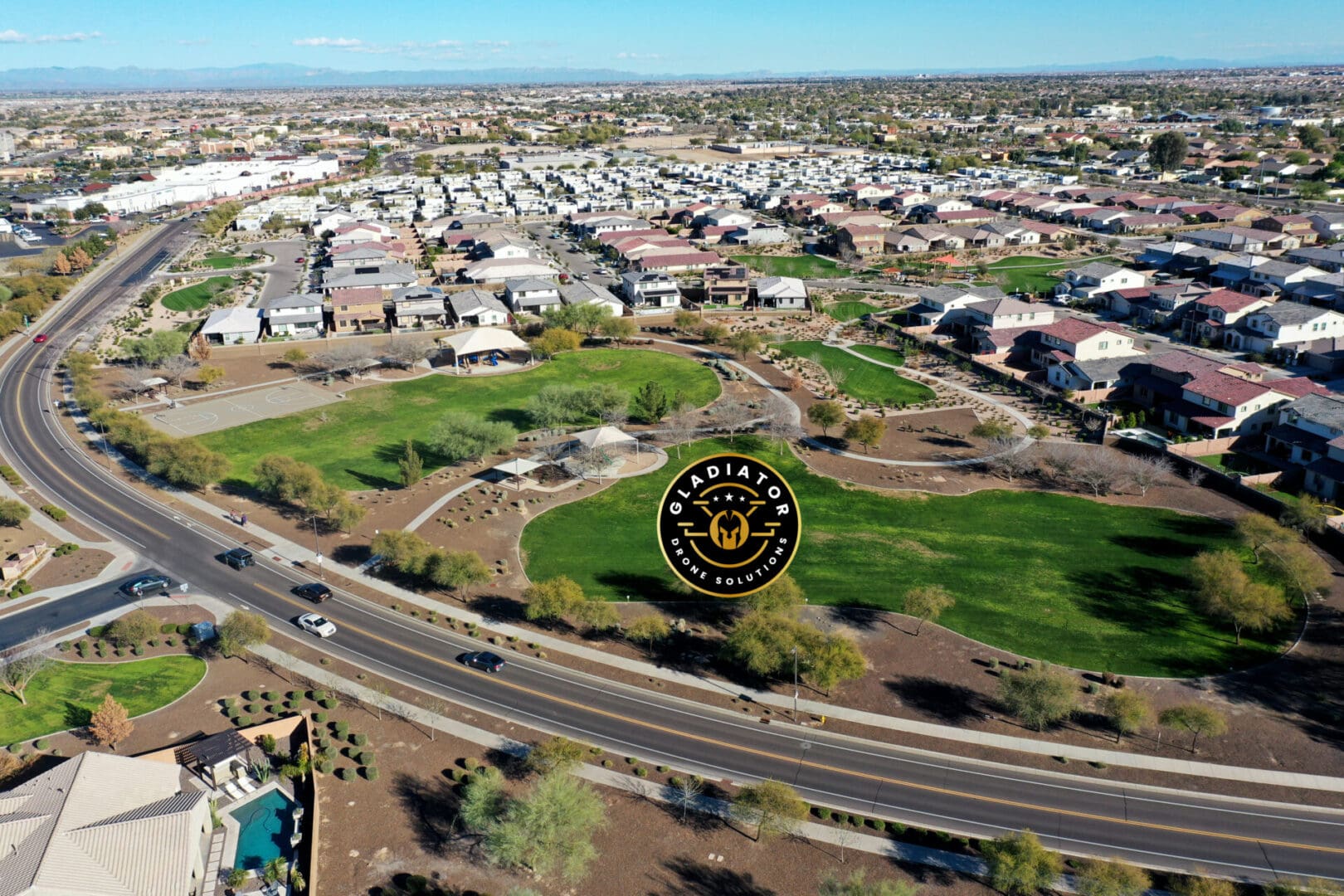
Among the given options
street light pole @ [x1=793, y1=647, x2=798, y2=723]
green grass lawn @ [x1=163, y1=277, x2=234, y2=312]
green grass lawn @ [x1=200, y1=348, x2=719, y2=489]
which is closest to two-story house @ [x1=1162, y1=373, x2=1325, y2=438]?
green grass lawn @ [x1=200, y1=348, x2=719, y2=489]

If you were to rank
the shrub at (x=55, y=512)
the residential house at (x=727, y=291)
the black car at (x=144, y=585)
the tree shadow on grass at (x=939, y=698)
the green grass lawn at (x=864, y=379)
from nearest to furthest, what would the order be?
the tree shadow on grass at (x=939, y=698), the black car at (x=144, y=585), the shrub at (x=55, y=512), the green grass lawn at (x=864, y=379), the residential house at (x=727, y=291)

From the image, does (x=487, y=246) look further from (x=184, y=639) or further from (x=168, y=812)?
(x=168, y=812)

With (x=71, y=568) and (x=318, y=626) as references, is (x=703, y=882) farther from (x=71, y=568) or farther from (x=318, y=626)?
(x=71, y=568)

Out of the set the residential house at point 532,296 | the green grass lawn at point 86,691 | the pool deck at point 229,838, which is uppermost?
the residential house at point 532,296

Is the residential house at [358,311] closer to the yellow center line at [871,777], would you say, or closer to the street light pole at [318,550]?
the street light pole at [318,550]

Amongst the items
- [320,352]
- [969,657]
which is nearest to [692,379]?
[320,352]

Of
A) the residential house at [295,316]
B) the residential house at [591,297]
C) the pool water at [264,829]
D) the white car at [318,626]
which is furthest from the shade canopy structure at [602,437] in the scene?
the residential house at [295,316]

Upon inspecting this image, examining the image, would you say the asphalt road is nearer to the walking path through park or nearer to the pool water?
the walking path through park
